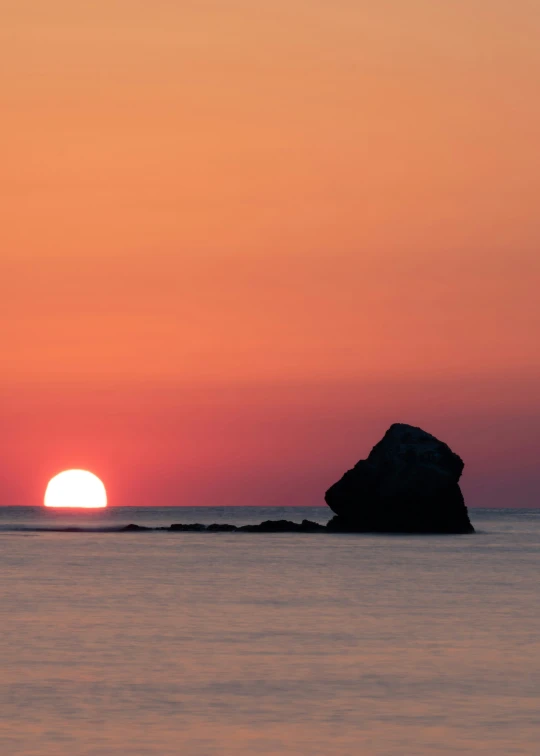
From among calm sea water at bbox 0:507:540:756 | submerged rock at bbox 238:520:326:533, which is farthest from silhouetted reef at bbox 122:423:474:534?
calm sea water at bbox 0:507:540:756

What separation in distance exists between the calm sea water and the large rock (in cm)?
7305

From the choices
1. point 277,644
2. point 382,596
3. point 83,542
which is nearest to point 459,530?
point 83,542

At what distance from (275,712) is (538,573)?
2302 inches

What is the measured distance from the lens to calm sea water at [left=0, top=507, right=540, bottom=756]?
30234mm

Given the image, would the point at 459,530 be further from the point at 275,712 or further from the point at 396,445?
the point at 275,712

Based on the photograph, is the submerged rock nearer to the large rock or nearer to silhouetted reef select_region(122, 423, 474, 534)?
silhouetted reef select_region(122, 423, 474, 534)

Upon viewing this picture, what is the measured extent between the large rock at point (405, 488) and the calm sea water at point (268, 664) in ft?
240

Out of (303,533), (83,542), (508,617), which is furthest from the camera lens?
(303,533)

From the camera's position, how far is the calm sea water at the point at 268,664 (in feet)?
99.2

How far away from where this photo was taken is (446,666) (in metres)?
40.8

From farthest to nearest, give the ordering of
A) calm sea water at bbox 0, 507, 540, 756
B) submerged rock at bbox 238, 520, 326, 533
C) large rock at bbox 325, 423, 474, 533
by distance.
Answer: submerged rock at bbox 238, 520, 326, 533 → large rock at bbox 325, 423, 474, 533 → calm sea water at bbox 0, 507, 540, 756

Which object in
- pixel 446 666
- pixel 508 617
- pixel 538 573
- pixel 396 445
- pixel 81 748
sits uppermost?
pixel 396 445

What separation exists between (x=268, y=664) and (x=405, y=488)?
117979 mm

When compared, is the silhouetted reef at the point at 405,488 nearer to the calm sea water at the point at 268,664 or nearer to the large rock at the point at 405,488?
the large rock at the point at 405,488
